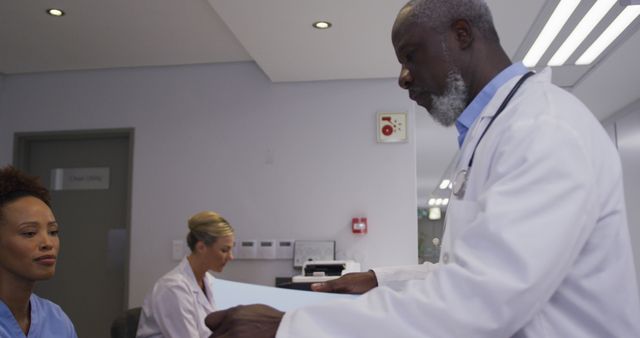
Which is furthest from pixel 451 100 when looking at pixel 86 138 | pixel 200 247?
pixel 86 138

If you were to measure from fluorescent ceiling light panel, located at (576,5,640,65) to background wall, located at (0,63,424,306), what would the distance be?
116 centimetres

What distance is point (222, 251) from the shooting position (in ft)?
10.8

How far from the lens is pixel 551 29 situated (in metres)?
3.19

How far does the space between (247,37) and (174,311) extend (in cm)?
154

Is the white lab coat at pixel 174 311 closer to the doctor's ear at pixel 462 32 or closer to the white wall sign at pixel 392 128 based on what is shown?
the white wall sign at pixel 392 128

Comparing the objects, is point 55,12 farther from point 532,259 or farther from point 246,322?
point 532,259

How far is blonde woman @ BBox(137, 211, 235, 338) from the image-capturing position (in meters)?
2.80

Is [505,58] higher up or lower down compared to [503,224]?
higher up

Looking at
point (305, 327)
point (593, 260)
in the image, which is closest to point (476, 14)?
point (593, 260)

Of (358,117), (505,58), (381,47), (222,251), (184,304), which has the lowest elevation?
(184,304)

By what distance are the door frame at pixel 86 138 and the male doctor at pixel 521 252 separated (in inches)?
147

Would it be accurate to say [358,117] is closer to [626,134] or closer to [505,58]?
[626,134]

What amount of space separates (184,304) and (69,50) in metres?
2.13

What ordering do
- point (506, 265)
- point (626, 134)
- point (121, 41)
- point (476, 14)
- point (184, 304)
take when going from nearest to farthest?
point (506, 265) → point (476, 14) → point (184, 304) → point (121, 41) → point (626, 134)
